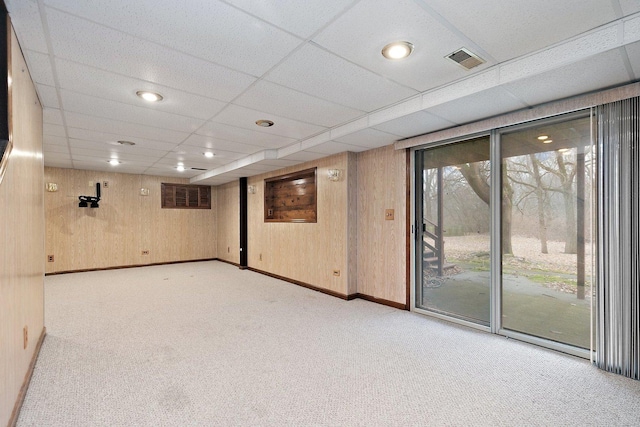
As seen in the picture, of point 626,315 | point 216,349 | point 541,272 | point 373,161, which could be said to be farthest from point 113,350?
point 626,315

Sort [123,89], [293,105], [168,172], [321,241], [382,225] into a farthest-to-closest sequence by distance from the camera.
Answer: [168,172], [321,241], [382,225], [293,105], [123,89]

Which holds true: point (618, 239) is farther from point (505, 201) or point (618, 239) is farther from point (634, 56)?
point (634, 56)

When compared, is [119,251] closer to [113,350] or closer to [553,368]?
[113,350]

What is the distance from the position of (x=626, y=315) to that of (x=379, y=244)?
8.28 ft

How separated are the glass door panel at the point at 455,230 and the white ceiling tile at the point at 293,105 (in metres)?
1.29

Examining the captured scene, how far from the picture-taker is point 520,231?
306 cm

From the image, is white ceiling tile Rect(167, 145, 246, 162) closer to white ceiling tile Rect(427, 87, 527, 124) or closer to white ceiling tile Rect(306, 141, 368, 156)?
white ceiling tile Rect(306, 141, 368, 156)

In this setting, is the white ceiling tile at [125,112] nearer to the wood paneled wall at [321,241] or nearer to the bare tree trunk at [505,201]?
the wood paneled wall at [321,241]

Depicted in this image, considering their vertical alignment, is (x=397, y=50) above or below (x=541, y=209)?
above

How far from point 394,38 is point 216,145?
11.0 ft

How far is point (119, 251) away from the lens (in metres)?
7.22

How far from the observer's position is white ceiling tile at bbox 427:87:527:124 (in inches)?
99.0

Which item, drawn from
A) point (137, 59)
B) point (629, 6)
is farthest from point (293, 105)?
point (629, 6)

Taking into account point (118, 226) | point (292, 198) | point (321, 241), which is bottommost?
point (321, 241)
